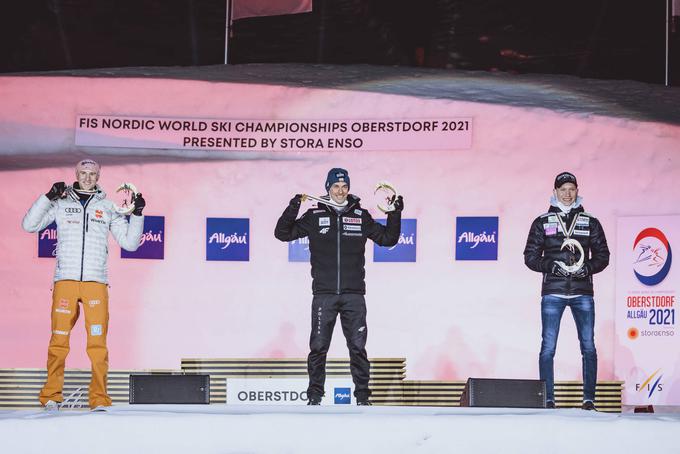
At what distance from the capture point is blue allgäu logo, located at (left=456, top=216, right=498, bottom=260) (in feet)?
24.3

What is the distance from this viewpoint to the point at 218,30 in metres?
7.76

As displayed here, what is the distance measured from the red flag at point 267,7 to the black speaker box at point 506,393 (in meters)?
4.18

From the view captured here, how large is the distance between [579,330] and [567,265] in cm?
46

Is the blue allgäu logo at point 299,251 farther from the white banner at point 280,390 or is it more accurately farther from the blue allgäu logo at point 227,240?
the white banner at point 280,390

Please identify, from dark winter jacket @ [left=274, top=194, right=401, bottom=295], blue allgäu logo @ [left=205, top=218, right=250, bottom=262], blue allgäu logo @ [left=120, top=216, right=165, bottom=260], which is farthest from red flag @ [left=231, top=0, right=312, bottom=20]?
dark winter jacket @ [left=274, top=194, right=401, bottom=295]

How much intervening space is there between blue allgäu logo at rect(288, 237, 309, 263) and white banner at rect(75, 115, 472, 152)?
0.75m

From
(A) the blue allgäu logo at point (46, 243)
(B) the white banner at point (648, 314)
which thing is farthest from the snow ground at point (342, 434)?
(A) the blue allgäu logo at point (46, 243)

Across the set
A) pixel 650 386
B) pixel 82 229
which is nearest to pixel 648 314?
pixel 650 386

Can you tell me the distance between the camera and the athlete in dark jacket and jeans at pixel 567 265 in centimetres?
613

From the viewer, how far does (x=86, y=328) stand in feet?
18.9

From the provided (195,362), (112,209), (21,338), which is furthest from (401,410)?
(21,338)

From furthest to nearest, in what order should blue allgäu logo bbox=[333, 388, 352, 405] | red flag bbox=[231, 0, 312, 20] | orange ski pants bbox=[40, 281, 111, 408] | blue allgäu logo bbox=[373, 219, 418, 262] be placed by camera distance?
red flag bbox=[231, 0, 312, 20] < blue allgäu logo bbox=[373, 219, 418, 262] < blue allgäu logo bbox=[333, 388, 352, 405] < orange ski pants bbox=[40, 281, 111, 408]

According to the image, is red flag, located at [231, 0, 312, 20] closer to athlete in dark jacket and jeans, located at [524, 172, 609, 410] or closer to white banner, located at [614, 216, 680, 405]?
athlete in dark jacket and jeans, located at [524, 172, 609, 410]

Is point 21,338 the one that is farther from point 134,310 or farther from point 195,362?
point 195,362
